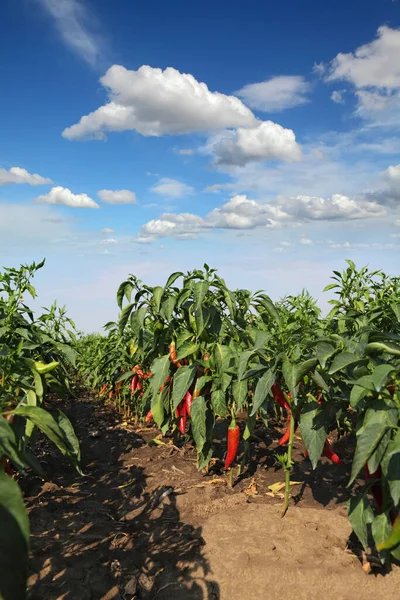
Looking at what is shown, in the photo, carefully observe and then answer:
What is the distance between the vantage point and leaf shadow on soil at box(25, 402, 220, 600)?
3127mm

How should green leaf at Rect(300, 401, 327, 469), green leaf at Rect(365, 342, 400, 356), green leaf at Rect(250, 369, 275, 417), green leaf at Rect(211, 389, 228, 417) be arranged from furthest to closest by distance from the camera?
green leaf at Rect(211, 389, 228, 417)
green leaf at Rect(250, 369, 275, 417)
green leaf at Rect(300, 401, 327, 469)
green leaf at Rect(365, 342, 400, 356)

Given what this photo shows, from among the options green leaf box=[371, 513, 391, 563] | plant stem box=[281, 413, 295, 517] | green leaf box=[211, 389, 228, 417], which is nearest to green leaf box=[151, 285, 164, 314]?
green leaf box=[211, 389, 228, 417]

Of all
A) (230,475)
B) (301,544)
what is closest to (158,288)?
(230,475)

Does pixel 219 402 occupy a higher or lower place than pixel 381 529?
higher

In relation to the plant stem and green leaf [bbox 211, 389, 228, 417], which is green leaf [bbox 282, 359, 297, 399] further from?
green leaf [bbox 211, 389, 228, 417]

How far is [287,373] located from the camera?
10.3 feet

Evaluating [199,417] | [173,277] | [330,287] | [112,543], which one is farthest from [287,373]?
[330,287]

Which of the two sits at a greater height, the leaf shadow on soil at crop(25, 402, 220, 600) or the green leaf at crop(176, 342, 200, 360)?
the green leaf at crop(176, 342, 200, 360)

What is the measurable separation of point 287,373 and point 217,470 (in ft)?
7.69

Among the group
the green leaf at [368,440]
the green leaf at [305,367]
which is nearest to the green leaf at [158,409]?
the green leaf at [305,367]

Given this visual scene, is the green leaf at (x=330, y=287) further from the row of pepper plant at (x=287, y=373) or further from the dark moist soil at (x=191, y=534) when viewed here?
the dark moist soil at (x=191, y=534)

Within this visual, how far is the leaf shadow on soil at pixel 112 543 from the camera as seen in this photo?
313 cm

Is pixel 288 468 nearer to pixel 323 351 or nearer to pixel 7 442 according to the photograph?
pixel 323 351

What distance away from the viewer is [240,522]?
12.6ft
